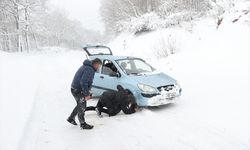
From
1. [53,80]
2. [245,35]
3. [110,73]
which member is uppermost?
[245,35]

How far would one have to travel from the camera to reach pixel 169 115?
9039 millimetres

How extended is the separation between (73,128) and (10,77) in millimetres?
8472

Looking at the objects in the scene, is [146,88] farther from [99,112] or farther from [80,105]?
[80,105]

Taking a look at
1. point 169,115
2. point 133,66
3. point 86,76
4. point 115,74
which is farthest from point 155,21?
point 86,76

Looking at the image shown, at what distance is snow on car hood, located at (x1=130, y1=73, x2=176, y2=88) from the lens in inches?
382

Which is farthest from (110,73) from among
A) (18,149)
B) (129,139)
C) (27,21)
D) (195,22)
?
(27,21)

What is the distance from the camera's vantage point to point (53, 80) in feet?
54.2

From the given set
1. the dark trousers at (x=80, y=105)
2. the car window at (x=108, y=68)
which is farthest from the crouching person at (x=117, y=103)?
the car window at (x=108, y=68)

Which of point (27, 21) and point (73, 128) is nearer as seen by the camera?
point (73, 128)

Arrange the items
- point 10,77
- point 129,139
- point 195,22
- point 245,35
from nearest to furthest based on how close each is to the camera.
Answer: point 129,139
point 245,35
point 10,77
point 195,22

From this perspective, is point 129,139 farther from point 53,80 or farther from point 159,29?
point 159,29

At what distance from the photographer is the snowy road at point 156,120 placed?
23.1ft

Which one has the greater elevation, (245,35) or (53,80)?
(245,35)

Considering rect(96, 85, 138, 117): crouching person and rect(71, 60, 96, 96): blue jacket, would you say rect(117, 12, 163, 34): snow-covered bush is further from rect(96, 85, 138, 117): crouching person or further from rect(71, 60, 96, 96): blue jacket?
rect(71, 60, 96, 96): blue jacket
